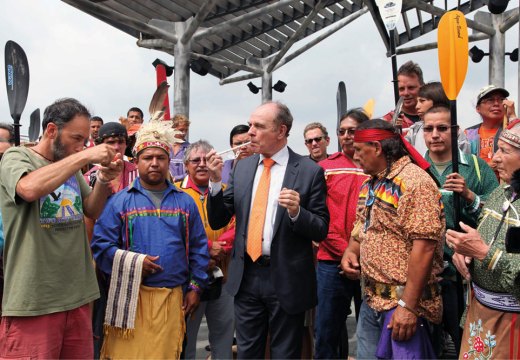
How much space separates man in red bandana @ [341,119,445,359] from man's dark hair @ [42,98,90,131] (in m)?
1.49

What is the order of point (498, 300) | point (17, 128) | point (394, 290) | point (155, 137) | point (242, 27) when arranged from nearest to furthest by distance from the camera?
1. point (498, 300)
2. point (394, 290)
3. point (155, 137)
4. point (17, 128)
5. point (242, 27)

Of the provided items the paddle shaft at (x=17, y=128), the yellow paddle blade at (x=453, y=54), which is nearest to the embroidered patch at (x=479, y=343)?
the yellow paddle blade at (x=453, y=54)

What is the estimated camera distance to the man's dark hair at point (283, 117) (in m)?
3.30

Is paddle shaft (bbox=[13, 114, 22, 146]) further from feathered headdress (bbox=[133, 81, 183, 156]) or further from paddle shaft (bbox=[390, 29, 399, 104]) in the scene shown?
paddle shaft (bbox=[390, 29, 399, 104])

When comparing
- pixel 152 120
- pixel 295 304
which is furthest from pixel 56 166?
pixel 295 304

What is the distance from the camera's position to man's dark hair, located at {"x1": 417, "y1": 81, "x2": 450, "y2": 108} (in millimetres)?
3651

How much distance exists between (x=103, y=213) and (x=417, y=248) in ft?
5.94

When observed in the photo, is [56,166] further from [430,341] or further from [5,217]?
[430,341]

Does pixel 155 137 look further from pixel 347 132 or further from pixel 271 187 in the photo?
pixel 347 132

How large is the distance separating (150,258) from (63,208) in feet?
1.90

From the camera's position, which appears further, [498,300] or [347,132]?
[347,132]

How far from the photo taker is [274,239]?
122 inches

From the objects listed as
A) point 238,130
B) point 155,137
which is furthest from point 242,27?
point 155,137

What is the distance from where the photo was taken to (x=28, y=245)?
2652 mm
